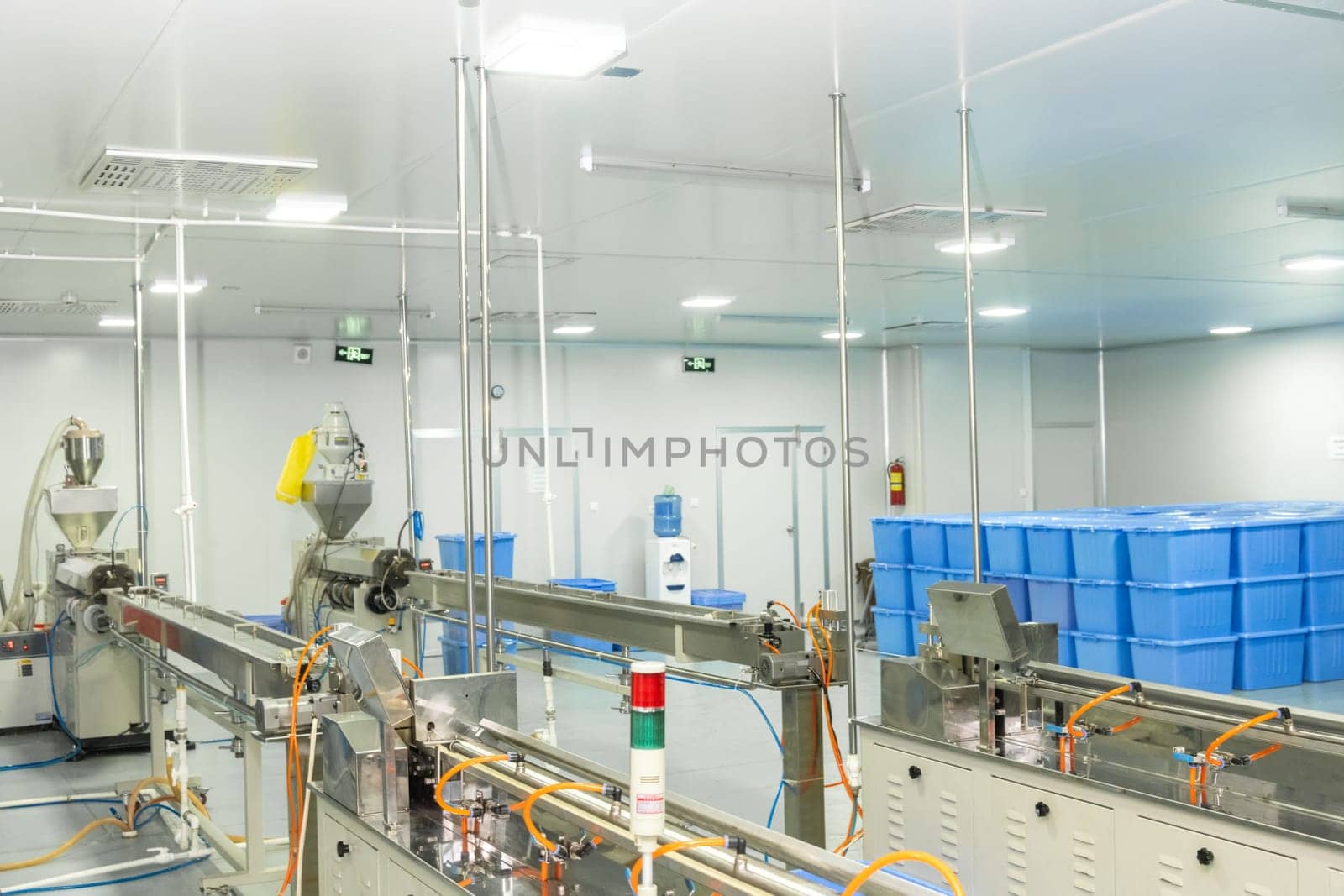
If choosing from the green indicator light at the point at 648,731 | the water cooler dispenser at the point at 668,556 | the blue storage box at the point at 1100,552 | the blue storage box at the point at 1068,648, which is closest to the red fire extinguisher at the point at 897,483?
the water cooler dispenser at the point at 668,556

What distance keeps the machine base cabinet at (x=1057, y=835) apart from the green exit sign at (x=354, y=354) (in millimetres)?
6923

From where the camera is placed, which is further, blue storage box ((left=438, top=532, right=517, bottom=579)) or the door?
the door

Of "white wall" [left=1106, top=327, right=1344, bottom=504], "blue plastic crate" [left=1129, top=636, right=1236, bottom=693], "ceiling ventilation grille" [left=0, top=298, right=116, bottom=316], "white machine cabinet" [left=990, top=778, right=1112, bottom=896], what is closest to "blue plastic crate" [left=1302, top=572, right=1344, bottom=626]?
"blue plastic crate" [left=1129, top=636, right=1236, bottom=693]

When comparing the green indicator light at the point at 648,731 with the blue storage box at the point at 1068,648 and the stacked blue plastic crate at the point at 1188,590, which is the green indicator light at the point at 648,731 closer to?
the stacked blue plastic crate at the point at 1188,590

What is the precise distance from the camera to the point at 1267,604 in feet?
25.5

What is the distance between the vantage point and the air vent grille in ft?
17.0

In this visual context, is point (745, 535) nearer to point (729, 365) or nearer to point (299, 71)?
point (729, 365)

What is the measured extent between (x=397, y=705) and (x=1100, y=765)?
6.35 feet

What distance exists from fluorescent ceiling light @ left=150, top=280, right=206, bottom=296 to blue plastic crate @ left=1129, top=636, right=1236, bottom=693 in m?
6.02

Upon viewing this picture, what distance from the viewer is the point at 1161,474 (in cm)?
1254

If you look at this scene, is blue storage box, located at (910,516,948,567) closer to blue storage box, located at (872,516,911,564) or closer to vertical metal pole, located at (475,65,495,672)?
blue storage box, located at (872,516,911,564)

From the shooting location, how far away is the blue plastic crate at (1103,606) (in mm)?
7617

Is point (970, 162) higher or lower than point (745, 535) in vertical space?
higher

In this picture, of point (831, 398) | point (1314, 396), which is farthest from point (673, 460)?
point (1314, 396)
